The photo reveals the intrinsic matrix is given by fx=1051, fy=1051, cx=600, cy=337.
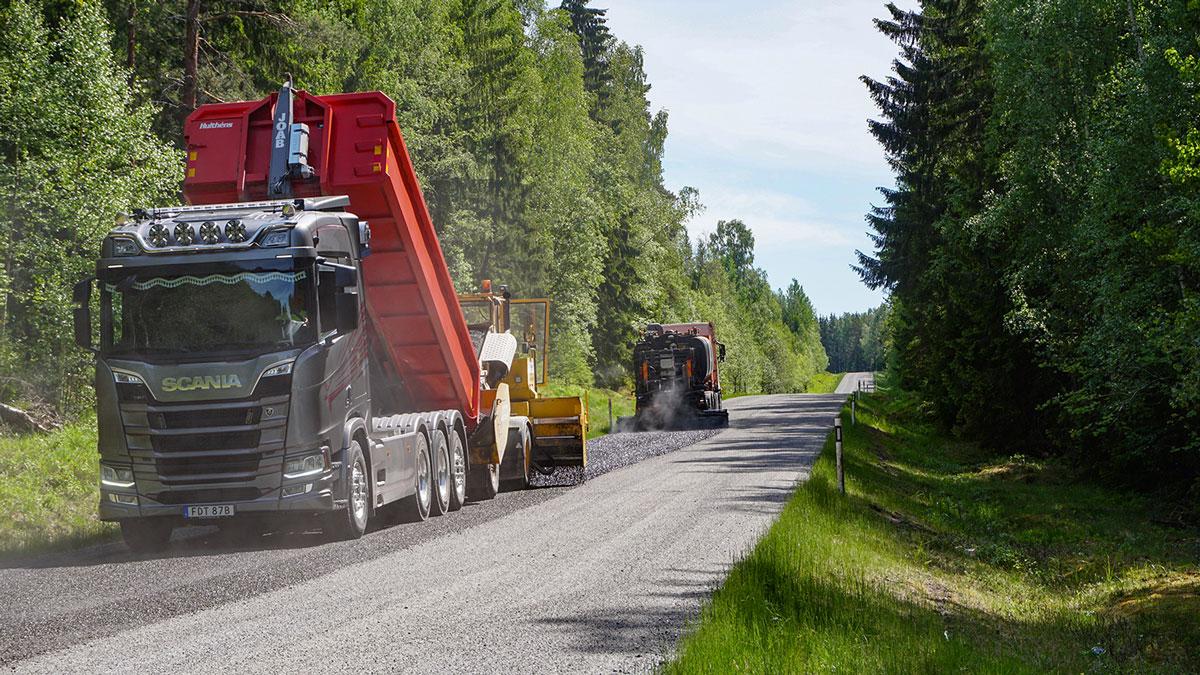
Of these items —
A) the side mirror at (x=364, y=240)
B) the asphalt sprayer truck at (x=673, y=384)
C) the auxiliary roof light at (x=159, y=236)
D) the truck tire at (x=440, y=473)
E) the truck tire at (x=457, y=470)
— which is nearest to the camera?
the auxiliary roof light at (x=159, y=236)

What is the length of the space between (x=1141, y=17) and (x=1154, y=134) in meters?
3.84

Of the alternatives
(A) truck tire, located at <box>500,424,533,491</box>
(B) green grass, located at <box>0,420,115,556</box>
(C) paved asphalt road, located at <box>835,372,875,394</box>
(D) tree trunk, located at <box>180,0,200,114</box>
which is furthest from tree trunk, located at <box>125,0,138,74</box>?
(C) paved asphalt road, located at <box>835,372,875,394</box>

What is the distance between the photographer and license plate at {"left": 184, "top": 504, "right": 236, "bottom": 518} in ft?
34.3

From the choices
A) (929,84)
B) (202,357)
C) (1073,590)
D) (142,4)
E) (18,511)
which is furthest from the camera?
(929,84)

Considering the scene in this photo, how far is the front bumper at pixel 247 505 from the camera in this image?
10461mm

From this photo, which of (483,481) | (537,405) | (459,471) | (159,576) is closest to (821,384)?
(537,405)

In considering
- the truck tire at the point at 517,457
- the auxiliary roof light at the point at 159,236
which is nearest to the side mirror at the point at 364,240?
the auxiliary roof light at the point at 159,236

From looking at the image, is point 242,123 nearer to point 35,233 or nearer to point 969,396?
point 35,233

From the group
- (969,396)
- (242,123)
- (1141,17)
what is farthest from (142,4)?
(969,396)

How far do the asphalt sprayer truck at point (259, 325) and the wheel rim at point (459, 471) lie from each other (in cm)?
178

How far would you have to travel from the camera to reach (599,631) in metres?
6.87

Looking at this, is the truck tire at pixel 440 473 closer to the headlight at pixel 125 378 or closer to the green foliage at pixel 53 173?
the headlight at pixel 125 378

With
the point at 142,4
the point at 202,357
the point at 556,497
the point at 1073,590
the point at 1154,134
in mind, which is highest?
the point at 142,4

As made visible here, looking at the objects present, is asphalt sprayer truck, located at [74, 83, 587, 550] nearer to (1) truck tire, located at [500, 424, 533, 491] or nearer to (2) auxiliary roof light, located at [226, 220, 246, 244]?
(2) auxiliary roof light, located at [226, 220, 246, 244]
